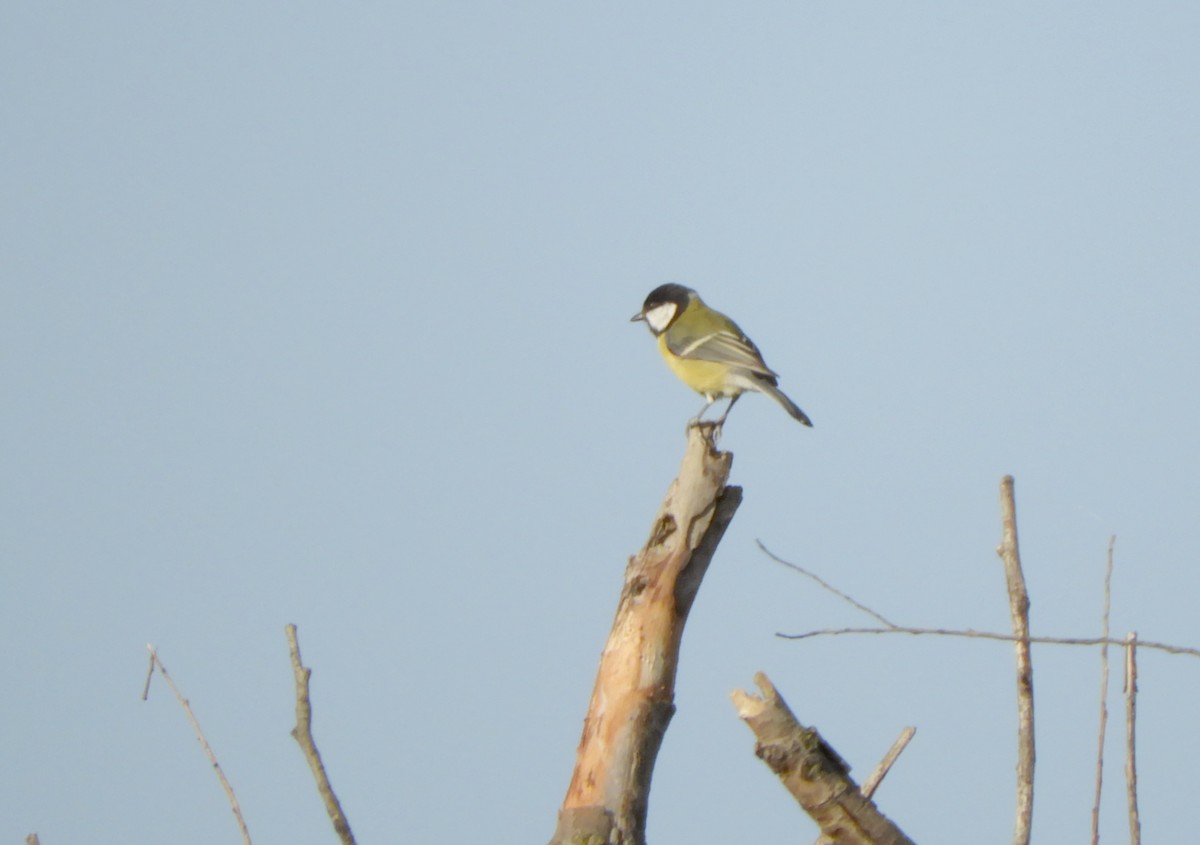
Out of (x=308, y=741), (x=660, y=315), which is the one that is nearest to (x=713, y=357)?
(x=660, y=315)

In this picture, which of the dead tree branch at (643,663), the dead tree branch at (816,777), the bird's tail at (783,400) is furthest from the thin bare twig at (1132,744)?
the bird's tail at (783,400)

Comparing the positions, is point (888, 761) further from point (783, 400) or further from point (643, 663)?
point (783, 400)

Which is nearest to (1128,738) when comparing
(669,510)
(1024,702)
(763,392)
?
(1024,702)

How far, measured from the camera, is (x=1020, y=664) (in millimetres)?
3143

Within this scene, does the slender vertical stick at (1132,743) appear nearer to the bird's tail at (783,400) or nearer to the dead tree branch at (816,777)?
the dead tree branch at (816,777)

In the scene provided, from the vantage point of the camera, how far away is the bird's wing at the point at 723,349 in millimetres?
7051

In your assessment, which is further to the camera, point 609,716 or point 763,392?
point 763,392

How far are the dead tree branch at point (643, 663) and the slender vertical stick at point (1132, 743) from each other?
45.9 inches

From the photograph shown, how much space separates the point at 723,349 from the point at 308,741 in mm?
4952

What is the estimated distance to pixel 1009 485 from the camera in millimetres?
3299

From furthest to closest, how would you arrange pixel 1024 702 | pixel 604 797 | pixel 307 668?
1. pixel 604 797
2. pixel 1024 702
3. pixel 307 668

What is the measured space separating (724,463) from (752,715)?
1.16 meters

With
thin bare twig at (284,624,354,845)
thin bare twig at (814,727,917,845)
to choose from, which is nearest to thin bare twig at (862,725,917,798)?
thin bare twig at (814,727,917,845)

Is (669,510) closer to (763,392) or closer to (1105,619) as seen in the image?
(1105,619)
